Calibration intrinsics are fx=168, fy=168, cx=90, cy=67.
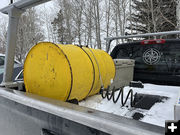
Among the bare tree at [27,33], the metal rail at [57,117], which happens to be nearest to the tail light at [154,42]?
the metal rail at [57,117]

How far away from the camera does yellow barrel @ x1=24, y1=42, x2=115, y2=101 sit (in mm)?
1751

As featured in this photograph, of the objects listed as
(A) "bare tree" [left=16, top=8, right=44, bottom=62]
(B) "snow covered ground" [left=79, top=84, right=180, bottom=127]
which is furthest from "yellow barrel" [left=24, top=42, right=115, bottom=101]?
(A) "bare tree" [left=16, top=8, right=44, bottom=62]

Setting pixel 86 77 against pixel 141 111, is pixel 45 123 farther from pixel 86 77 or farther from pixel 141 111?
pixel 141 111

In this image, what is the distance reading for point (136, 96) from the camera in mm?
2307

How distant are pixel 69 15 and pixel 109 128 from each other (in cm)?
2554

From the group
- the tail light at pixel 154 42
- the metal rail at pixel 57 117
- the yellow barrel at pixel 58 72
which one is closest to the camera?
the metal rail at pixel 57 117

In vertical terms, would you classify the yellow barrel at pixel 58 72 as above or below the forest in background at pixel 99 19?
below

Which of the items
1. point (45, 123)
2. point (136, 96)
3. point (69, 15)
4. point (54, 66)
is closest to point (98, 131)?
Answer: point (45, 123)

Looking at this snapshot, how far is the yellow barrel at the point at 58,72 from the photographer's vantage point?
1.75 m

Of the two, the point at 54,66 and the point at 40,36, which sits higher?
the point at 40,36

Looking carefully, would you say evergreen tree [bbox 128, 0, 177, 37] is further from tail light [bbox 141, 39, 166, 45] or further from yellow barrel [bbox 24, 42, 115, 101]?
yellow barrel [bbox 24, 42, 115, 101]

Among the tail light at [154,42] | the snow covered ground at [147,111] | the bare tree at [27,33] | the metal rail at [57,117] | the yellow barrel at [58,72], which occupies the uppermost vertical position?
the bare tree at [27,33]

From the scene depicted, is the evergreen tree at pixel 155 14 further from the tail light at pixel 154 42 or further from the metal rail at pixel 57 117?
the metal rail at pixel 57 117

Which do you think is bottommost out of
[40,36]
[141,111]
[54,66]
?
[141,111]
